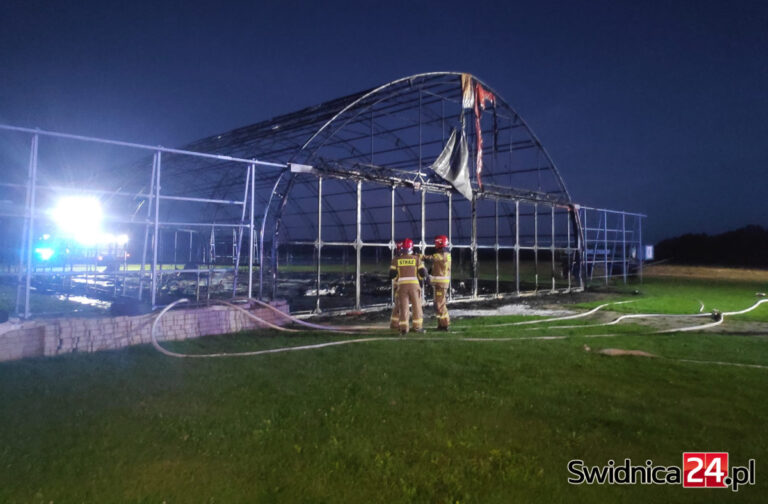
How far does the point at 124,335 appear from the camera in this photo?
777cm

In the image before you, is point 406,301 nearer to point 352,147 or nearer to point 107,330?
point 107,330

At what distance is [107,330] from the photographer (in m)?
7.58

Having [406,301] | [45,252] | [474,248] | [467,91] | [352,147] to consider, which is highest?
[467,91]

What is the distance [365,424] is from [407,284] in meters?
4.96

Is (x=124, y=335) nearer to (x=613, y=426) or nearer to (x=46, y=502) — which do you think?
(x=46, y=502)

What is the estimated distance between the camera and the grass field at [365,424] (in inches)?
135

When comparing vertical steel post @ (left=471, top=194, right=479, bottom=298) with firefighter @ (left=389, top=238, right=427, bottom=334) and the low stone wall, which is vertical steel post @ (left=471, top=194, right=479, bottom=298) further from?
the low stone wall

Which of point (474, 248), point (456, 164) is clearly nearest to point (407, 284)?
point (456, 164)

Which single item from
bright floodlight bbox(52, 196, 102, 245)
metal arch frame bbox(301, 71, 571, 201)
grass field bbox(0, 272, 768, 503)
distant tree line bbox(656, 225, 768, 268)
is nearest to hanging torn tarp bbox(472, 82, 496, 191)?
metal arch frame bbox(301, 71, 571, 201)

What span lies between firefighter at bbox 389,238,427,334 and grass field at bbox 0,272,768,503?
1.77m

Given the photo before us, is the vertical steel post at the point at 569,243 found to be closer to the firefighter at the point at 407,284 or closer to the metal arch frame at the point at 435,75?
the metal arch frame at the point at 435,75

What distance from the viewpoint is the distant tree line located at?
59.2m

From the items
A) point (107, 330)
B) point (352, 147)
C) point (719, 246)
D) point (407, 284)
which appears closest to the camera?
point (107, 330)

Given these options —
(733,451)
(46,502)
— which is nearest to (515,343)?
(733,451)
